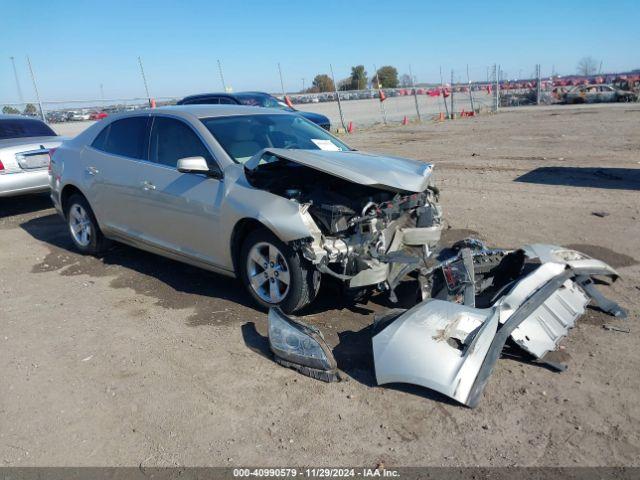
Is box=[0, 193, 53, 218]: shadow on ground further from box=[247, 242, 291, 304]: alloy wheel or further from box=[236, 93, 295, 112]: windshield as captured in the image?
box=[247, 242, 291, 304]: alloy wheel

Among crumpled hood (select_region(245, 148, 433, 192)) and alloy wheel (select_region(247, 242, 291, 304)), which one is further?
alloy wheel (select_region(247, 242, 291, 304))

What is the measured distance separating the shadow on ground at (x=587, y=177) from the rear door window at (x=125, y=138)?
22.0 ft

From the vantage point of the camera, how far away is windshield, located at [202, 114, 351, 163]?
4.96 m

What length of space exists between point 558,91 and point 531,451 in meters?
40.1

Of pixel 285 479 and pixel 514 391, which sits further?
pixel 514 391

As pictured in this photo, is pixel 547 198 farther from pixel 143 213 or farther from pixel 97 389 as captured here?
pixel 97 389

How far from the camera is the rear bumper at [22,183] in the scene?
833 cm

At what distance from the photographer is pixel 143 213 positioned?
5422 mm

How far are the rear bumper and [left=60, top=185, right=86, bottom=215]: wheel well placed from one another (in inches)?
87.4

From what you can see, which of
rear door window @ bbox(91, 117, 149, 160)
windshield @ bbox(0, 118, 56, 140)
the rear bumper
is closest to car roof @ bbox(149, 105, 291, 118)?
rear door window @ bbox(91, 117, 149, 160)

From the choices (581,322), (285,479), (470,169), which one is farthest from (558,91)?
(285,479)

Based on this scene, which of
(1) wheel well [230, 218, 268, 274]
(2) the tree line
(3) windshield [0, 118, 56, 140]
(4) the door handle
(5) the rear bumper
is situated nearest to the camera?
(1) wheel well [230, 218, 268, 274]

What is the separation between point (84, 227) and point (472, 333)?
4.96 metres

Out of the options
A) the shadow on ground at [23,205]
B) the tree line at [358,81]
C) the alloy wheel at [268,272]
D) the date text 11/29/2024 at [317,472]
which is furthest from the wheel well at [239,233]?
the tree line at [358,81]
